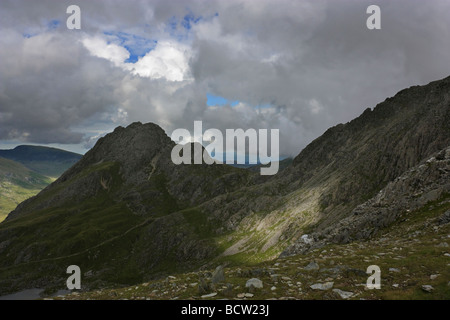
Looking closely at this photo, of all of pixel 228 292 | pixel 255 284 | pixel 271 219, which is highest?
pixel 255 284

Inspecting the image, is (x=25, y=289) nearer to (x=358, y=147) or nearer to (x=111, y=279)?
(x=111, y=279)

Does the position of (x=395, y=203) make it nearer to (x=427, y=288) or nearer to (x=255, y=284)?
(x=427, y=288)

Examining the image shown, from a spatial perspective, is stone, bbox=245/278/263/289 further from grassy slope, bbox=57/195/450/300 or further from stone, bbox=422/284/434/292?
stone, bbox=422/284/434/292

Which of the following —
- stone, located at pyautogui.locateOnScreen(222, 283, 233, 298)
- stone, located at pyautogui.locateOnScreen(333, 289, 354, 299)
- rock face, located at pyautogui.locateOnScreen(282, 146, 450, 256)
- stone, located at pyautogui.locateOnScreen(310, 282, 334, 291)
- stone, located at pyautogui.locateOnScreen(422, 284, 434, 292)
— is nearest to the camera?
stone, located at pyautogui.locateOnScreen(422, 284, 434, 292)

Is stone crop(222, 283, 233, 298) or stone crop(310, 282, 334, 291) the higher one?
stone crop(310, 282, 334, 291)

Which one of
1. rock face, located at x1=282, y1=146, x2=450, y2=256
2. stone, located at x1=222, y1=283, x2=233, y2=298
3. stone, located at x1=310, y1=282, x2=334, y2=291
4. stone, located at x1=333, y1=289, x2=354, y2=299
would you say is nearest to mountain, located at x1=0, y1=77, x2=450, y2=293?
rock face, located at x1=282, y1=146, x2=450, y2=256

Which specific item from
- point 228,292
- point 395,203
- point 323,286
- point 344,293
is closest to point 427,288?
point 344,293

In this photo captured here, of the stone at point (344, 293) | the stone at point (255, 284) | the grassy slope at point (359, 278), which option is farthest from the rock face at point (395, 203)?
the stone at point (344, 293)

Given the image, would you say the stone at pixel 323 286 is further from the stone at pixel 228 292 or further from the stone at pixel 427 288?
the stone at pixel 228 292

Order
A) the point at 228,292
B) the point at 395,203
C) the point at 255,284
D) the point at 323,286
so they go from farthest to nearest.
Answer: the point at 395,203, the point at 255,284, the point at 228,292, the point at 323,286

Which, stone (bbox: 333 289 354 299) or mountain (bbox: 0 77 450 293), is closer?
stone (bbox: 333 289 354 299)
